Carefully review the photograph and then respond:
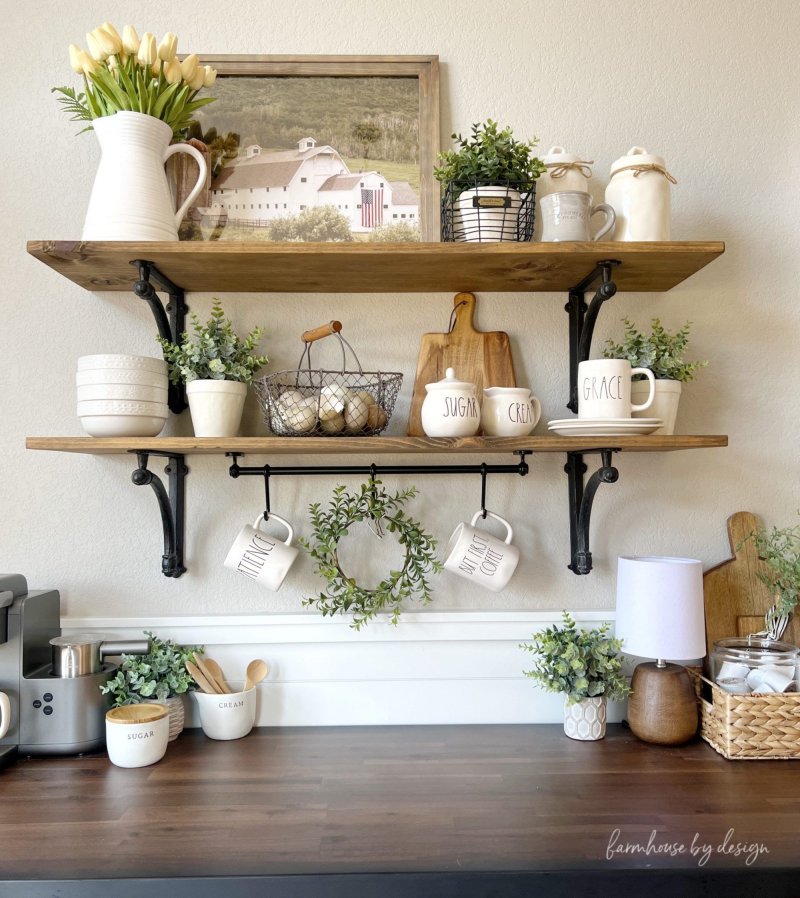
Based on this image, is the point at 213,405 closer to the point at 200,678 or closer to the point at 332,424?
the point at 332,424

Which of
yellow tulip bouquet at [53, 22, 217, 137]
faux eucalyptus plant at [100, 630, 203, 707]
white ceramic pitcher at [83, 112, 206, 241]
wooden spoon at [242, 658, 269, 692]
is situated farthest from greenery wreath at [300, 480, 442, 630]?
yellow tulip bouquet at [53, 22, 217, 137]

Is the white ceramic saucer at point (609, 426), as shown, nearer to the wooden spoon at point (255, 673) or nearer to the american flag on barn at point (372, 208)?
the american flag on barn at point (372, 208)

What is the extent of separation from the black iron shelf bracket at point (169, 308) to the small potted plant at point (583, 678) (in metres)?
0.82

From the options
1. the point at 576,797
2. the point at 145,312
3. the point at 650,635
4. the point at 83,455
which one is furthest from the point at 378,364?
the point at 576,797

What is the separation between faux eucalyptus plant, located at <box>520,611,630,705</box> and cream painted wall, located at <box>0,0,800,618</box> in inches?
4.5

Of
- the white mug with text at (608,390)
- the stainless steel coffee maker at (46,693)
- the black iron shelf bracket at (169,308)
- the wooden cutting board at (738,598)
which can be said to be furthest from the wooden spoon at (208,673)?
the wooden cutting board at (738,598)

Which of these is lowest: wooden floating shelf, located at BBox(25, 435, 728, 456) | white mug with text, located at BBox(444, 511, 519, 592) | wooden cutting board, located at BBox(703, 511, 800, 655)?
wooden cutting board, located at BBox(703, 511, 800, 655)

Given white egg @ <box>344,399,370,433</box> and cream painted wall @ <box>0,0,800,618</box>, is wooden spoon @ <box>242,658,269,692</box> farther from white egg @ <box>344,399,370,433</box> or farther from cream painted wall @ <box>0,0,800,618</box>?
white egg @ <box>344,399,370,433</box>

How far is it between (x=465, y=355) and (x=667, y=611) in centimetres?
60

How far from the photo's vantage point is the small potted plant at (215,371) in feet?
4.26

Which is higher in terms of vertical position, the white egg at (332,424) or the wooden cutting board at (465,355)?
the wooden cutting board at (465,355)

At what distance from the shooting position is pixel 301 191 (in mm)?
1469

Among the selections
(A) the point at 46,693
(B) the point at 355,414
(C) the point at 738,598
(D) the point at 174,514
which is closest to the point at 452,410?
(B) the point at 355,414

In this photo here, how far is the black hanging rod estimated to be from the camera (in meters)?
1.45
